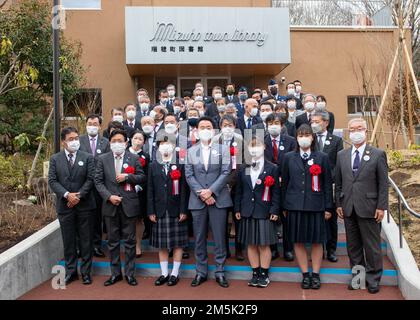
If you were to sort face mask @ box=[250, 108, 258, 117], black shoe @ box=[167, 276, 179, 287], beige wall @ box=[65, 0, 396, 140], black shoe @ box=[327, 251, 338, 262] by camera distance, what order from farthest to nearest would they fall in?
beige wall @ box=[65, 0, 396, 140]
face mask @ box=[250, 108, 258, 117]
black shoe @ box=[327, 251, 338, 262]
black shoe @ box=[167, 276, 179, 287]

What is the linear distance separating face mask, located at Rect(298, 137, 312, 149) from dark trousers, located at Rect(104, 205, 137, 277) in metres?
2.49

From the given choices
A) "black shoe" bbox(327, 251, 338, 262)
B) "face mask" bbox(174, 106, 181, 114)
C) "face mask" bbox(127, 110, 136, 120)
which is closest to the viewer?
"black shoe" bbox(327, 251, 338, 262)

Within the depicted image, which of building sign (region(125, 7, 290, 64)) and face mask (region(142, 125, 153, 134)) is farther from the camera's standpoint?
Result: building sign (region(125, 7, 290, 64))

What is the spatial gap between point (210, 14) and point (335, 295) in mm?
11517

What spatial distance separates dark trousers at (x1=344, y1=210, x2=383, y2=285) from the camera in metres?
5.59

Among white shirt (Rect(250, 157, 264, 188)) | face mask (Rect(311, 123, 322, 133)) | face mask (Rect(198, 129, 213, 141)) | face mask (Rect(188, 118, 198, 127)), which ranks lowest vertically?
white shirt (Rect(250, 157, 264, 188))

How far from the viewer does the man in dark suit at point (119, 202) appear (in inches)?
239

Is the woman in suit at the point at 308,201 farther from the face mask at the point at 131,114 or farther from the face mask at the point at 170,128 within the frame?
the face mask at the point at 131,114

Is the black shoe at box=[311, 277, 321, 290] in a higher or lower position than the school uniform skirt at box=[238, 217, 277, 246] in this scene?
lower

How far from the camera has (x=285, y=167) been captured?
5.93 meters

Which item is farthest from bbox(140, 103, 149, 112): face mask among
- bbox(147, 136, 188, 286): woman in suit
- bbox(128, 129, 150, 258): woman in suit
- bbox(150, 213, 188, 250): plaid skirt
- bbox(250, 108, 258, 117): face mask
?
bbox(150, 213, 188, 250): plaid skirt

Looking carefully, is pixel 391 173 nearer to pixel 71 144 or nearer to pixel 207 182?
pixel 207 182

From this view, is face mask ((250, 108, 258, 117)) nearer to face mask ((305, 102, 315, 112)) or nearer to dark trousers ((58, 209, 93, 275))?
face mask ((305, 102, 315, 112))

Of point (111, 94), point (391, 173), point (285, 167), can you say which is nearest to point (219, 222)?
point (285, 167)
